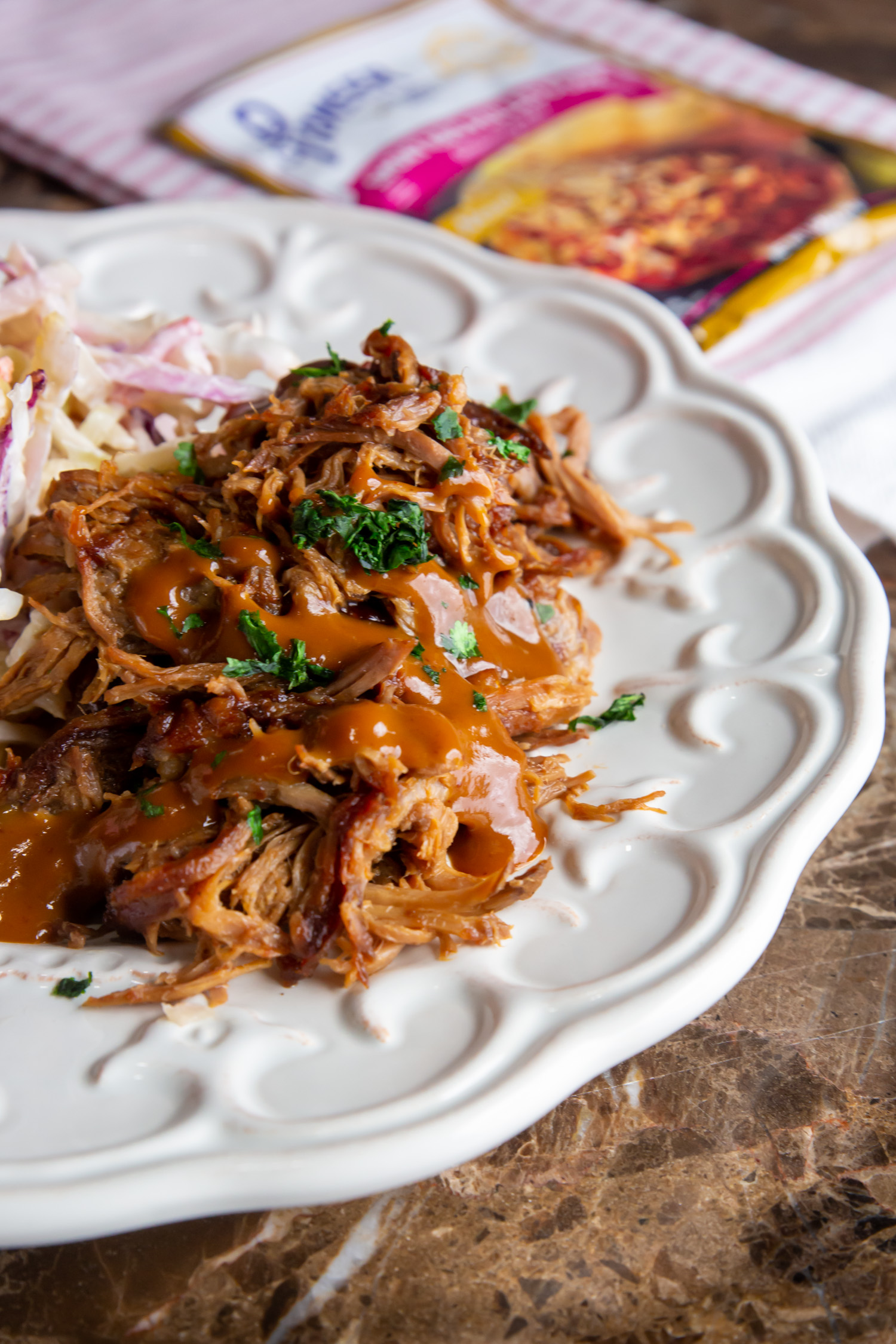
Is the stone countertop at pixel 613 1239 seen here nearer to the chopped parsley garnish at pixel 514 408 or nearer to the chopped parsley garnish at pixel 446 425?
the chopped parsley garnish at pixel 446 425

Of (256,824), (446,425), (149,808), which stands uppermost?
(446,425)

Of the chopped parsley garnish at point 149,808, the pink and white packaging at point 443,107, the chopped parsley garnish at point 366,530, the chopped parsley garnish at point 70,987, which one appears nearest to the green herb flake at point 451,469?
the chopped parsley garnish at point 366,530

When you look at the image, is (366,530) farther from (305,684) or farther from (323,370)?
(323,370)

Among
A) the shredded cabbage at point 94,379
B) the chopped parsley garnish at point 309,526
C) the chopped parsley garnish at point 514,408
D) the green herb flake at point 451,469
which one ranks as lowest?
the shredded cabbage at point 94,379

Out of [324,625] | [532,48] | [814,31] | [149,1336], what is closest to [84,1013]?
[149,1336]

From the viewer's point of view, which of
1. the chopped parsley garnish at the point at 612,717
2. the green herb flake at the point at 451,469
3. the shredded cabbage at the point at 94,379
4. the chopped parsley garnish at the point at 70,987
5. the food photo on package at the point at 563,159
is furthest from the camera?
the food photo on package at the point at 563,159

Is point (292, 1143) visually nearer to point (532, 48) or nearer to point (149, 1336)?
point (149, 1336)

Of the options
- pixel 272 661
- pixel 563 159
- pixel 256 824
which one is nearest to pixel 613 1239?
pixel 256 824

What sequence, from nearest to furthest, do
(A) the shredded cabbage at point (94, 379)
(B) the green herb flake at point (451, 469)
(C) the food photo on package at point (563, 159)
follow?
1. (B) the green herb flake at point (451, 469)
2. (A) the shredded cabbage at point (94, 379)
3. (C) the food photo on package at point (563, 159)
